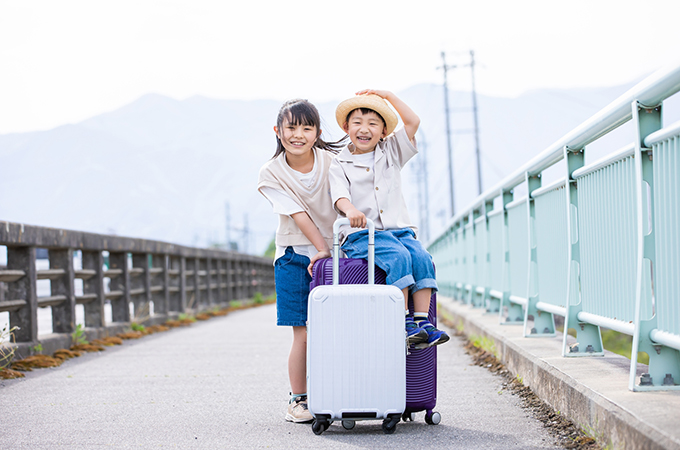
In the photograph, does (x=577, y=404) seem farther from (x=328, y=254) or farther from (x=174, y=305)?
(x=174, y=305)

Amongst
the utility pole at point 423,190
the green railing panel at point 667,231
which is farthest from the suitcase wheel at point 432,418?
the utility pole at point 423,190

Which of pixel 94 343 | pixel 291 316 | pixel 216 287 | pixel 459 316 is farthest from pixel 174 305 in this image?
pixel 291 316

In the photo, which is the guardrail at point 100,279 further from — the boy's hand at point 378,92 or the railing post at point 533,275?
the railing post at point 533,275

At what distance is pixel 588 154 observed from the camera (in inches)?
160

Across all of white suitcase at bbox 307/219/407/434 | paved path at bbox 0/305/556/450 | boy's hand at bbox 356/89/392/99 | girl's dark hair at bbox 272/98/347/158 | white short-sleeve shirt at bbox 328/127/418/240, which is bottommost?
paved path at bbox 0/305/556/450

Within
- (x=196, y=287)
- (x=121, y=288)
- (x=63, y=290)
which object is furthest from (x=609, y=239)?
(x=196, y=287)

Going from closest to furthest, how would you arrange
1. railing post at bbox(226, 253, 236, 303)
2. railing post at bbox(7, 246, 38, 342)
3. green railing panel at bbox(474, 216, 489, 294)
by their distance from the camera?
railing post at bbox(7, 246, 38, 342) → green railing panel at bbox(474, 216, 489, 294) → railing post at bbox(226, 253, 236, 303)

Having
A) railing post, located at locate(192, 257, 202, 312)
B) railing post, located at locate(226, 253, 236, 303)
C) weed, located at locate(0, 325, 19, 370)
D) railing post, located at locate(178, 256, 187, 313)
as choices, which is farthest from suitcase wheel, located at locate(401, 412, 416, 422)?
railing post, located at locate(226, 253, 236, 303)

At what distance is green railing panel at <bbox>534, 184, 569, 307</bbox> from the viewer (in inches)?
177

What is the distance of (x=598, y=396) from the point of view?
274 centimetres

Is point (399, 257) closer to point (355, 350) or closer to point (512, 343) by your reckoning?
point (355, 350)

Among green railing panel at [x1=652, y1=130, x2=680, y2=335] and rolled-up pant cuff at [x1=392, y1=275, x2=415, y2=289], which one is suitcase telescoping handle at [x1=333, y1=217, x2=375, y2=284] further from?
green railing panel at [x1=652, y1=130, x2=680, y2=335]

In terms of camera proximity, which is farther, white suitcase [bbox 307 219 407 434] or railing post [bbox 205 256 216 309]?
railing post [bbox 205 256 216 309]

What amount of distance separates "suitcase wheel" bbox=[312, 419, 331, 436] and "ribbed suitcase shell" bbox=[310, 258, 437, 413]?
39 cm
